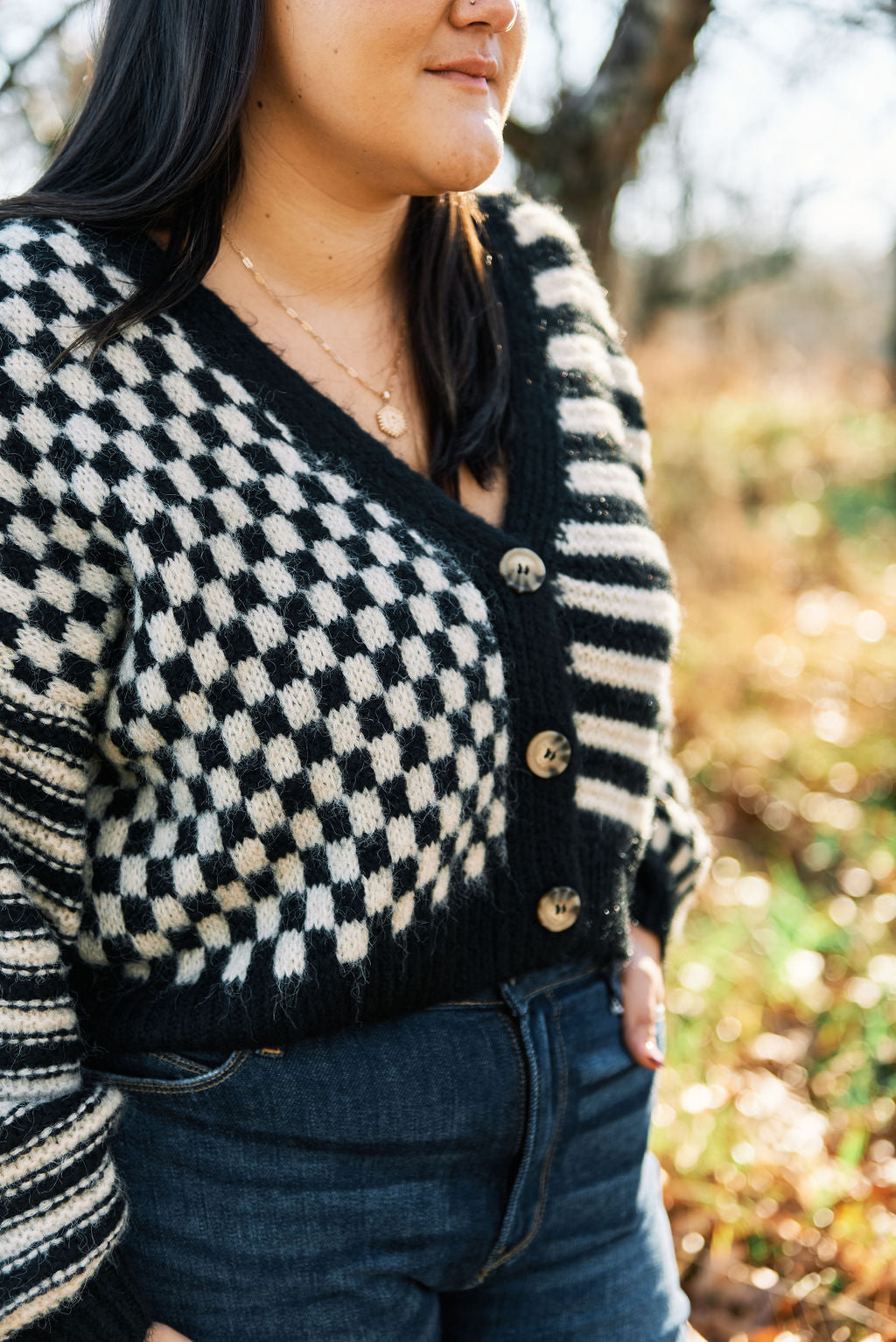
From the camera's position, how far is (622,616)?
4.55 feet

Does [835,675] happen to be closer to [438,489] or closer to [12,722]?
[438,489]

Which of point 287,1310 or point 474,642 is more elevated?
point 474,642

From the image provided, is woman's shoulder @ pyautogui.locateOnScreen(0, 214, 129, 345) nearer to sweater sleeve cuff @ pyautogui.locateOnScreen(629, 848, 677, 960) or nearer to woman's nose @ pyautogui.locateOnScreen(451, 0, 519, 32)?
woman's nose @ pyautogui.locateOnScreen(451, 0, 519, 32)

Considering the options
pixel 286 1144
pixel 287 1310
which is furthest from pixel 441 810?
pixel 287 1310

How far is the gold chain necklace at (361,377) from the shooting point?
132 cm

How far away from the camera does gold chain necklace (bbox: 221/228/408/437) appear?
52.1 inches

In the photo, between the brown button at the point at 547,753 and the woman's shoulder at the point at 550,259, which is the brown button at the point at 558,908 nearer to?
the brown button at the point at 547,753

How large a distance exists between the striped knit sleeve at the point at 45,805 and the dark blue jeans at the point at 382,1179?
7cm

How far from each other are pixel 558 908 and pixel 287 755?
1.36 feet

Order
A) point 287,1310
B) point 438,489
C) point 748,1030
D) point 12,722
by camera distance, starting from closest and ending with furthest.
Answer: point 12,722
point 287,1310
point 438,489
point 748,1030

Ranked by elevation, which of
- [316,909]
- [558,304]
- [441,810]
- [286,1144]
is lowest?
[286,1144]

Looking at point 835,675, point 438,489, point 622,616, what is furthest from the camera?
point 835,675

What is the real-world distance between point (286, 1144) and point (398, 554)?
0.65 metres

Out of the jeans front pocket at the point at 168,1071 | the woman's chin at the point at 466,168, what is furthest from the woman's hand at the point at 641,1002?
the woman's chin at the point at 466,168
